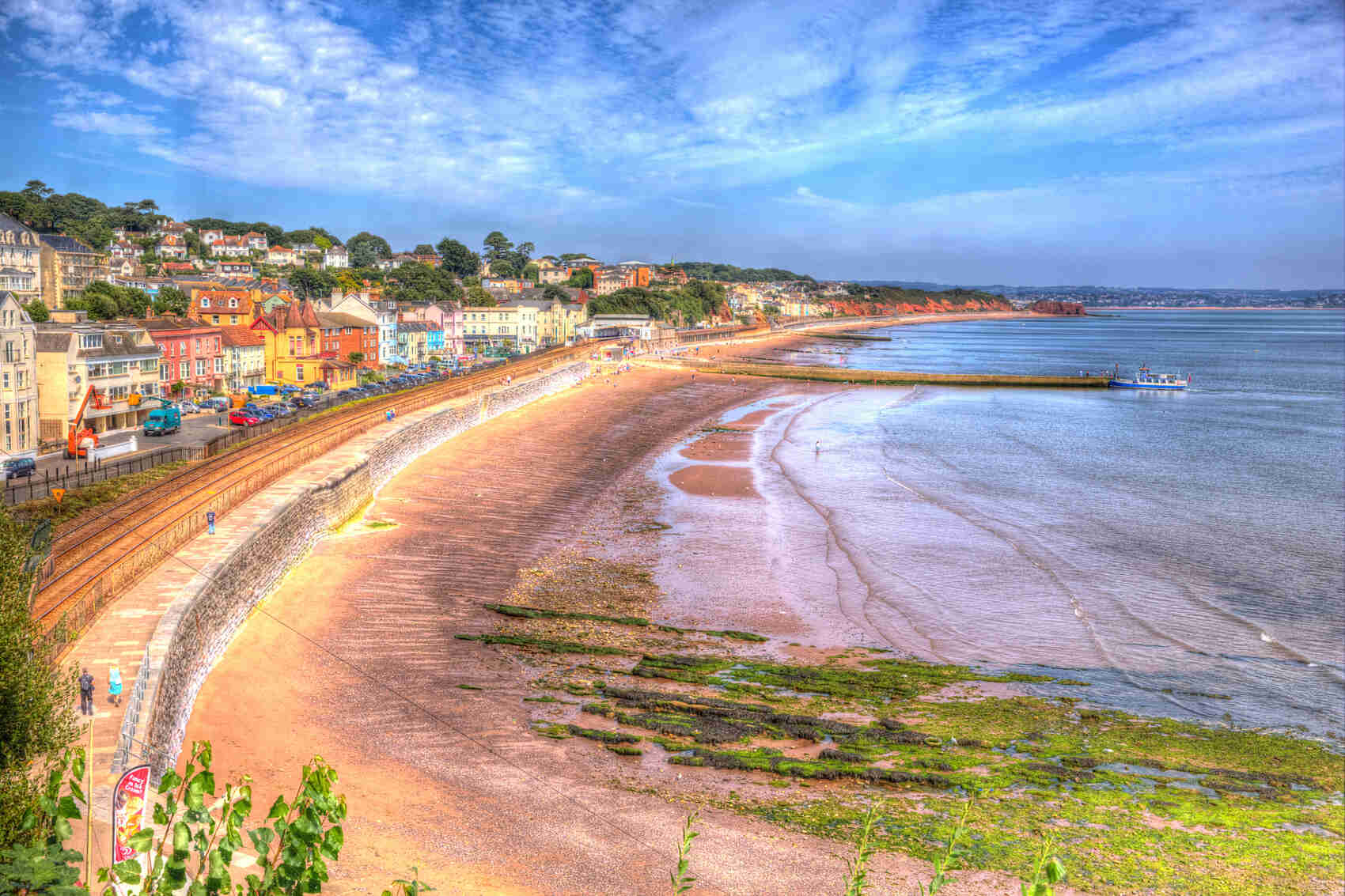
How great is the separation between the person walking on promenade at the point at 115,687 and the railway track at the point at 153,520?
2.81 feet

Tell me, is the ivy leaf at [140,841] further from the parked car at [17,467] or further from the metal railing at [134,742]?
the parked car at [17,467]

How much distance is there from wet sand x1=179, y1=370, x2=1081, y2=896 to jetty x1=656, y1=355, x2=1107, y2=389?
69.7 metres

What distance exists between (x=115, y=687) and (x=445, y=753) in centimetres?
526

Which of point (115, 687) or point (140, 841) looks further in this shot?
point (115, 687)

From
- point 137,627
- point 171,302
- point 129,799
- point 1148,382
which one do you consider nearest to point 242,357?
point 171,302

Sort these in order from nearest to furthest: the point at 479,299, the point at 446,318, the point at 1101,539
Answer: the point at 1101,539 < the point at 446,318 < the point at 479,299

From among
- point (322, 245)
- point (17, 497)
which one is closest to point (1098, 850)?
point (17, 497)

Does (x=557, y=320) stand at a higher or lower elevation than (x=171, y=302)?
higher

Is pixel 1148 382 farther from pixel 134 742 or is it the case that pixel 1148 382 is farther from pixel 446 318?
pixel 134 742

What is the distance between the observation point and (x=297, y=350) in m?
64.6

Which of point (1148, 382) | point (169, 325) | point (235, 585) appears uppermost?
point (169, 325)


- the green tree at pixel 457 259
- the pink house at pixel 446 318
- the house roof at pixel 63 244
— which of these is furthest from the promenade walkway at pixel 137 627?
the green tree at pixel 457 259

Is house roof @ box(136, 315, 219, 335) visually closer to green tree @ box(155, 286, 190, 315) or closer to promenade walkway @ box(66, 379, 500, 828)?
green tree @ box(155, 286, 190, 315)

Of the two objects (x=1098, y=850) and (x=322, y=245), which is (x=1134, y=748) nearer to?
(x=1098, y=850)
